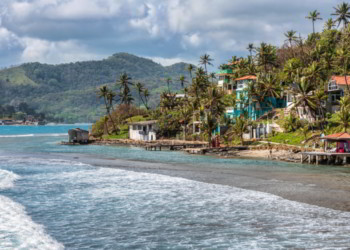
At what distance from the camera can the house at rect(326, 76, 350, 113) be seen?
78.6m

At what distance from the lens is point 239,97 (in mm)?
101812

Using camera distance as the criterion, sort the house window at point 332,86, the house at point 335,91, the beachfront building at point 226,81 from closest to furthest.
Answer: the house at point 335,91 < the house window at point 332,86 < the beachfront building at point 226,81

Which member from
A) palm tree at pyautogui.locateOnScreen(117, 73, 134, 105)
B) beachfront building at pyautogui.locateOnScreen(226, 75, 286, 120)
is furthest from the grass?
palm tree at pyautogui.locateOnScreen(117, 73, 134, 105)

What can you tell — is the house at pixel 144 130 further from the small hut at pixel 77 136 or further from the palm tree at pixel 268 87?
the palm tree at pixel 268 87

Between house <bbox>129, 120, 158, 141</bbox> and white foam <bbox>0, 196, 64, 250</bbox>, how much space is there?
8081 centimetres

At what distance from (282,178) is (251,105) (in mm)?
54922

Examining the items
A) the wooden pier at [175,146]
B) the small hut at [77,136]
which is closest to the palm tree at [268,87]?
the wooden pier at [175,146]

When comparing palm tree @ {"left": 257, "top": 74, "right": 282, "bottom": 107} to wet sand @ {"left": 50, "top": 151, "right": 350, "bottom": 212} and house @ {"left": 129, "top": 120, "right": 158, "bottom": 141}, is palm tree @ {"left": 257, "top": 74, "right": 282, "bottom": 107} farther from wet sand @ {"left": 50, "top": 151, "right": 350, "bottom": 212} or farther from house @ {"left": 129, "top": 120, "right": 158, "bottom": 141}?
wet sand @ {"left": 50, "top": 151, "right": 350, "bottom": 212}

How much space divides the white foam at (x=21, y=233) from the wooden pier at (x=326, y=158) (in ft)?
132

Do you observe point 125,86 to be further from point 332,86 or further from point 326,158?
point 326,158

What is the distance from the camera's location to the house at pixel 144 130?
354 ft

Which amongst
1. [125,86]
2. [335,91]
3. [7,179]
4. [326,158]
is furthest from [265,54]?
[7,179]

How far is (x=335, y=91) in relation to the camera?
80000 mm

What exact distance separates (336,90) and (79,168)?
169 feet
